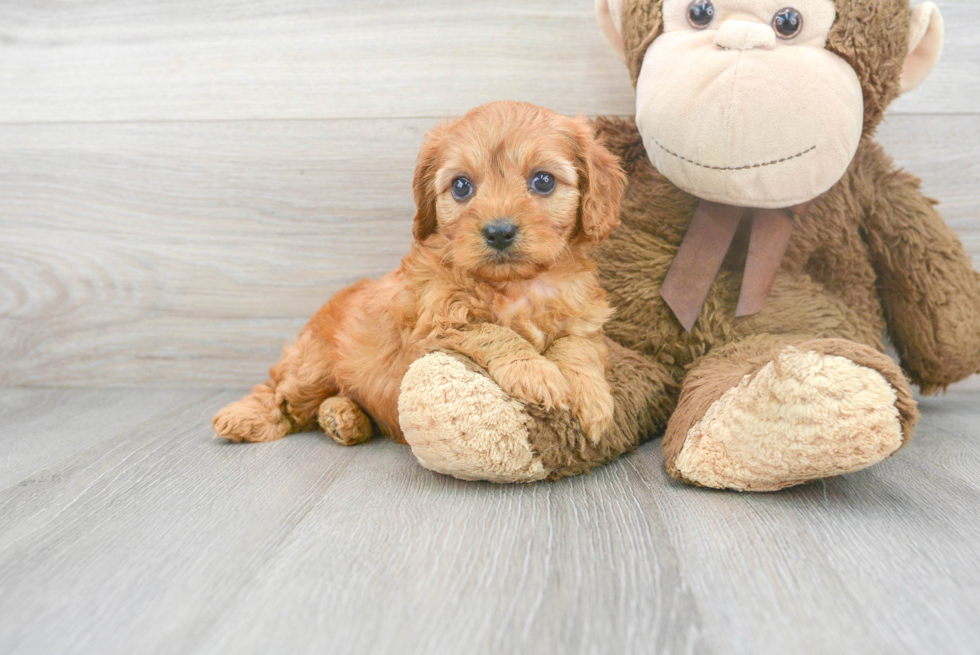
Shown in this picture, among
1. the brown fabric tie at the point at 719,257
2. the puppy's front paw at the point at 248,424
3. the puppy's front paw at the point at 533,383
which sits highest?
the brown fabric tie at the point at 719,257

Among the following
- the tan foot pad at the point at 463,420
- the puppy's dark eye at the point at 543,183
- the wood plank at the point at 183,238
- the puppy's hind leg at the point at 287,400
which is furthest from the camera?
the wood plank at the point at 183,238

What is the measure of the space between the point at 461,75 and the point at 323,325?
2.66ft

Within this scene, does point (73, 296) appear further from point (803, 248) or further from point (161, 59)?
point (803, 248)

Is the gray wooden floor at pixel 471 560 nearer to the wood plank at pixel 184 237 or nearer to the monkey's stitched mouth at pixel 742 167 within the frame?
the monkey's stitched mouth at pixel 742 167

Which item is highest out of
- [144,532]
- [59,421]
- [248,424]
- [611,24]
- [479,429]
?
[611,24]

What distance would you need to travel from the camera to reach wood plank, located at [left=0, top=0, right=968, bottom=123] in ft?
6.30

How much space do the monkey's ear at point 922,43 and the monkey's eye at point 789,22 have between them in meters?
0.26

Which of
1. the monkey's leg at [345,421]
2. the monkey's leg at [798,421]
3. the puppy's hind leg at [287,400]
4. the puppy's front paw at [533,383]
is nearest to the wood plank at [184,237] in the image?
the puppy's hind leg at [287,400]

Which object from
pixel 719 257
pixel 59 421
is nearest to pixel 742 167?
pixel 719 257

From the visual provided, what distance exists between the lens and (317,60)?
2.00 m

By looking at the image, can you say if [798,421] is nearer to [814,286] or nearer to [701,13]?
[814,286]

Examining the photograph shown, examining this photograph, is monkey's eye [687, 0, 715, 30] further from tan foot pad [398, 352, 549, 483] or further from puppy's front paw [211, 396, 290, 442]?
puppy's front paw [211, 396, 290, 442]

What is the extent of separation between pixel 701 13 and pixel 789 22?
0.17 meters

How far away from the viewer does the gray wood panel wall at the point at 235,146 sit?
193cm
